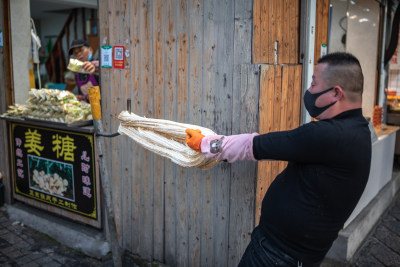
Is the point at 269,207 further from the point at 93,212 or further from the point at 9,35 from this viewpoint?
the point at 9,35

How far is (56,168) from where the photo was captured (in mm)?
5277

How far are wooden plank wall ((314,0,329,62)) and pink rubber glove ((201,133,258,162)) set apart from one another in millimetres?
2160

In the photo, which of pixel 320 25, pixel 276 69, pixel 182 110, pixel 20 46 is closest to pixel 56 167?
pixel 20 46

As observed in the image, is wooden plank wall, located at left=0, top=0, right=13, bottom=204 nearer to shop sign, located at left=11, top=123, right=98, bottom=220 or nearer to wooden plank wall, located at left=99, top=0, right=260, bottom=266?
shop sign, located at left=11, top=123, right=98, bottom=220

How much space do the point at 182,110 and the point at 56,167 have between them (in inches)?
92.7

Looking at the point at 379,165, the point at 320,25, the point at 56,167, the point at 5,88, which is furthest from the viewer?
the point at 5,88

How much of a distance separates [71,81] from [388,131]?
7.88m

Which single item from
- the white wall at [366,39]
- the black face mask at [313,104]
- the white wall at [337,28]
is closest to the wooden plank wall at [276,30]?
the black face mask at [313,104]

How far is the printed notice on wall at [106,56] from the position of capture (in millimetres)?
4371

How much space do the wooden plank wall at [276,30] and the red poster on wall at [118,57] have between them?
163 centimetres

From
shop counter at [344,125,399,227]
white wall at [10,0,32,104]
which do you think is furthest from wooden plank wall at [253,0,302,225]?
white wall at [10,0,32,104]

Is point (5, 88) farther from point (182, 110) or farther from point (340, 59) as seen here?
point (340, 59)

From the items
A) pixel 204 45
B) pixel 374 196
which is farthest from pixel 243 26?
pixel 374 196

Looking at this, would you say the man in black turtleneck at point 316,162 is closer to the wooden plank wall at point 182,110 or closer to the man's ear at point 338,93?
the man's ear at point 338,93
